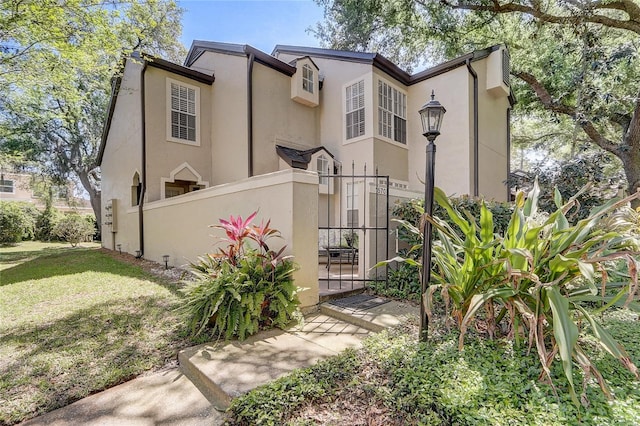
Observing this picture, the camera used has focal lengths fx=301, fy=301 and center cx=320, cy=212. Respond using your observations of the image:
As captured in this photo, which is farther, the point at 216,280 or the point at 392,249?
the point at 392,249

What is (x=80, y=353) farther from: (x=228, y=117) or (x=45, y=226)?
(x=45, y=226)

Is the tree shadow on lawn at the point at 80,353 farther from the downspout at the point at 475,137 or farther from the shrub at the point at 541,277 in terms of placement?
the downspout at the point at 475,137

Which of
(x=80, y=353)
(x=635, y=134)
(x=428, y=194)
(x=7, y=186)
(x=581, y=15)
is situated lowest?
(x=80, y=353)

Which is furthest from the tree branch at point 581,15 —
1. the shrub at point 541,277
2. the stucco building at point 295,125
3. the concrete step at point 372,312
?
the concrete step at point 372,312

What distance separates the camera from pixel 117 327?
4098 mm

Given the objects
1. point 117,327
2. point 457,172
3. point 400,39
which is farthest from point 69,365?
point 400,39

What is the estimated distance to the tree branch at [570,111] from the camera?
10828mm

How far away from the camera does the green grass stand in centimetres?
278

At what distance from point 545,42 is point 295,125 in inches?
410

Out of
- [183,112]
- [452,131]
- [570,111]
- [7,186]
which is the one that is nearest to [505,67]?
[452,131]

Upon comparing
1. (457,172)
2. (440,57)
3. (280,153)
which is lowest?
(457,172)

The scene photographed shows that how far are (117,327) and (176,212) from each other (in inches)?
160

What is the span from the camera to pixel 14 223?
17312mm

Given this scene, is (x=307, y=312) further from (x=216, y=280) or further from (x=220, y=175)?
(x=220, y=175)
